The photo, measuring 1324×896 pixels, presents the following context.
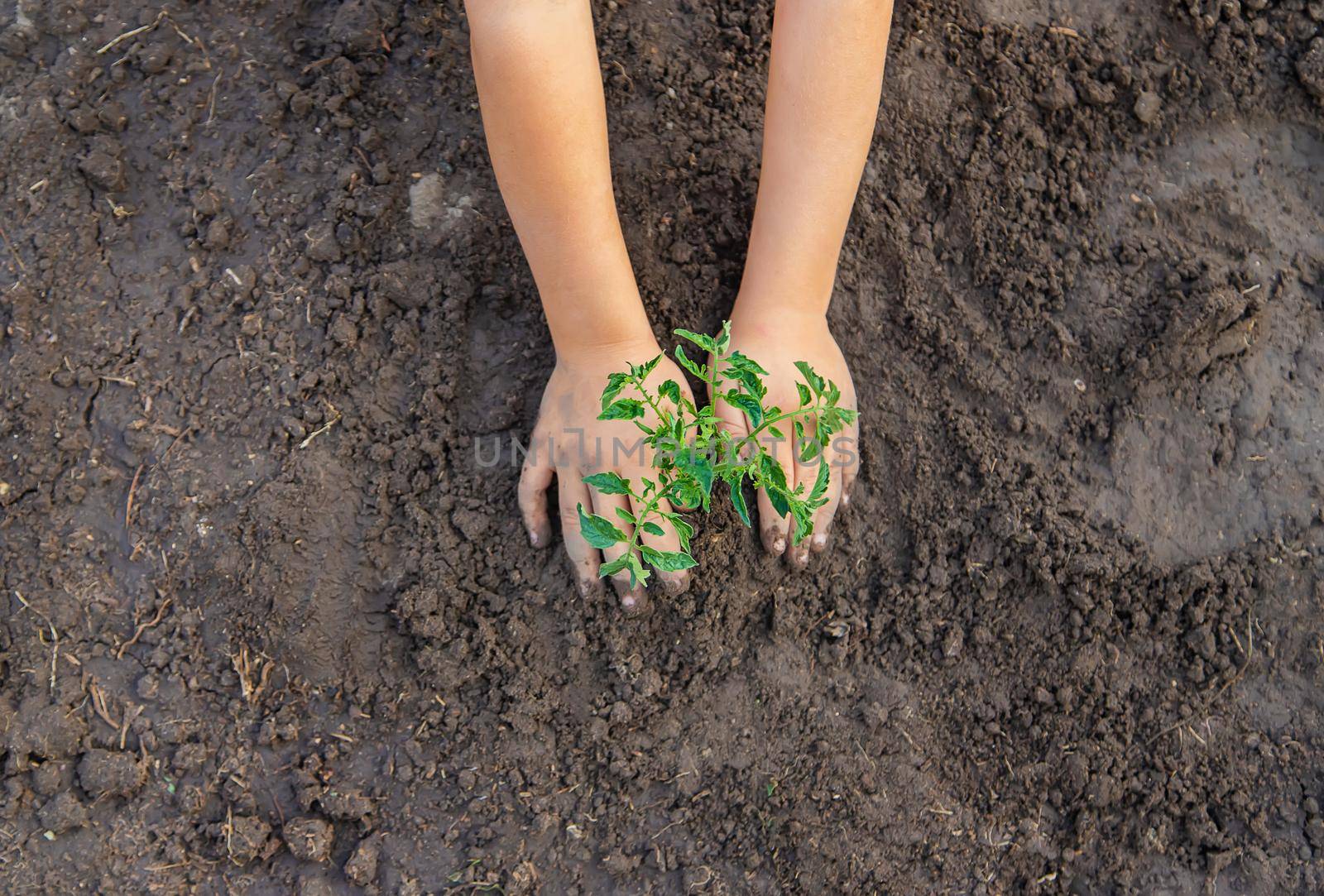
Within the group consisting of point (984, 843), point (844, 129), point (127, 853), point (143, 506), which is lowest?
point (127, 853)

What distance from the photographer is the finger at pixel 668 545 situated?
2070mm

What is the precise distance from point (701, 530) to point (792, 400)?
353 millimetres

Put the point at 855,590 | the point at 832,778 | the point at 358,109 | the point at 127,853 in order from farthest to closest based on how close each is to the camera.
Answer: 1. the point at 358,109
2. the point at 855,590
3. the point at 832,778
4. the point at 127,853

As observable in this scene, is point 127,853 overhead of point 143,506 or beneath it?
beneath

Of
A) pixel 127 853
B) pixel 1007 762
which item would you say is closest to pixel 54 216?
pixel 127 853

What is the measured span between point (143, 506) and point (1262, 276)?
8.86 feet

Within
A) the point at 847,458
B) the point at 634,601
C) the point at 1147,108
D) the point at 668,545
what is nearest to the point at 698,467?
the point at 668,545

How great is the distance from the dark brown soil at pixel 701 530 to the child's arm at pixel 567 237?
12 cm

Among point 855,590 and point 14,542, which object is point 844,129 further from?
point 14,542

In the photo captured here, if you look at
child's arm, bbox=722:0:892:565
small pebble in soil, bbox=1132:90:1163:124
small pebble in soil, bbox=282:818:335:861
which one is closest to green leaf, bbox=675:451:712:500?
child's arm, bbox=722:0:892:565

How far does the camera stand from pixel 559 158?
74.1 inches

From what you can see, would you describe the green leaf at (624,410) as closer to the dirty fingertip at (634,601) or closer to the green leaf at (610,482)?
the green leaf at (610,482)

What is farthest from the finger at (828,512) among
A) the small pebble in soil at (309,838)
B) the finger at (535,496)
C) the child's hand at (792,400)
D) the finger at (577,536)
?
the small pebble in soil at (309,838)

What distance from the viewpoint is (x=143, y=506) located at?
84.0 inches
